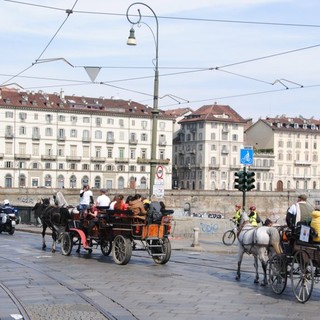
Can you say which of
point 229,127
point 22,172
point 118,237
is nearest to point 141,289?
point 118,237

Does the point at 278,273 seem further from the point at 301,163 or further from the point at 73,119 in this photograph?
the point at 301,163

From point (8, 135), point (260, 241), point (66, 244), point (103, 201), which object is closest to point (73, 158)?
point (8, 135)

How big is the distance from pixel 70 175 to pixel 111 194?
26.9 metres

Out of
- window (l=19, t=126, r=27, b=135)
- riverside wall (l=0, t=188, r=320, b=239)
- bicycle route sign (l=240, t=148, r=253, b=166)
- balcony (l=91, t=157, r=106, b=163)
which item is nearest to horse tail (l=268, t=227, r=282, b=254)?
bicycle route sign (l=240, t=148, r=253, b=166)

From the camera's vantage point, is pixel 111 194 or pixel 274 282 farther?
pixel 111 194

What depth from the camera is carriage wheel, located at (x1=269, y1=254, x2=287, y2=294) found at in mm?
14422

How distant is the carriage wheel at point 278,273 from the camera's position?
14422 millimetres

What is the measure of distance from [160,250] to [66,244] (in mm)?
3730

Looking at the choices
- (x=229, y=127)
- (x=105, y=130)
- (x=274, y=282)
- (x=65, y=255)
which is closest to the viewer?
(x=274, y=282)

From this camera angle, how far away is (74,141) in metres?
121

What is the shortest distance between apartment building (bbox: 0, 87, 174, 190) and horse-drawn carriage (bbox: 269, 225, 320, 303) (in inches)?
3813

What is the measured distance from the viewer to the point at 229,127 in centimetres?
13762

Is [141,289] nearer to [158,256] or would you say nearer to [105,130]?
[158,256]

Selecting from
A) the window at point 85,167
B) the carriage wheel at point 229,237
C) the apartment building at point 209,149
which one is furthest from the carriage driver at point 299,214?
the apartment building at point 209,149
